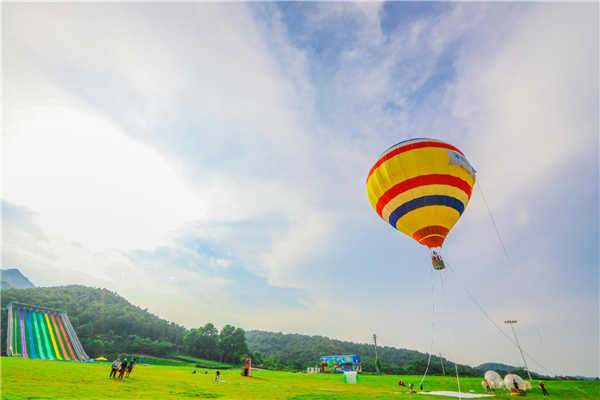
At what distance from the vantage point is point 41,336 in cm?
4475

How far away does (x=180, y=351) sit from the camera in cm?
7062

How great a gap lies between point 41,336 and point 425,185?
61.5 metres

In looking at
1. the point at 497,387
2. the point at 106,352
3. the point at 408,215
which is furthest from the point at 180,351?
the point at 408,215

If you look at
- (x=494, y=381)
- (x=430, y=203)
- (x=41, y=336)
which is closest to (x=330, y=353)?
(x=41, y=336)

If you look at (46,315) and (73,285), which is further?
(73,285)

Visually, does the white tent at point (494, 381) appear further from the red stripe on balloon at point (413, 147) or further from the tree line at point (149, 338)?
the tree line at point (149, 338)

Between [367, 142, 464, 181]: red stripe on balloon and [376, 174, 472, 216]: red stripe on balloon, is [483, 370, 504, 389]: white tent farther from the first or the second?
[367, 142, 464, 181]: red stripe on balloon

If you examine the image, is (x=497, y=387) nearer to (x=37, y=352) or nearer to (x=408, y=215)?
(x=408, y=215)

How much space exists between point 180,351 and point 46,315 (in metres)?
30.1

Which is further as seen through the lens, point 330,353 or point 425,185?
point 330,353

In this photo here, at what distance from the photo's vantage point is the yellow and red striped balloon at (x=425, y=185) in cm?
1352

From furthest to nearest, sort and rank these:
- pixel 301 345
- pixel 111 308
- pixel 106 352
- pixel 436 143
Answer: pixel 301 345, pixel 111 308, pixel 106 352, pixel 436 143

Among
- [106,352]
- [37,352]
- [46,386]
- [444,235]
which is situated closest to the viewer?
[46,386]

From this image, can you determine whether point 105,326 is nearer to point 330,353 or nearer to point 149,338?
point 149,338
